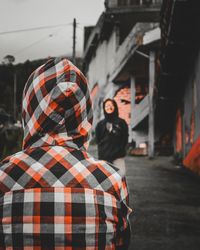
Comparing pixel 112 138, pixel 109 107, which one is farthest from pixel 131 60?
pixel 112 138

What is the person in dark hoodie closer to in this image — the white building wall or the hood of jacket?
the hood of jacket

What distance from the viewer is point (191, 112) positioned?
41.8 ft

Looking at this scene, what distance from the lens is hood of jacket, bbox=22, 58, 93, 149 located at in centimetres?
178

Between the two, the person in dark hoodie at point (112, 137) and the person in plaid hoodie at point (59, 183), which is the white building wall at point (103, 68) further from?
the person in plaid hoodie at point (59, 183)

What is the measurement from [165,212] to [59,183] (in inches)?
202

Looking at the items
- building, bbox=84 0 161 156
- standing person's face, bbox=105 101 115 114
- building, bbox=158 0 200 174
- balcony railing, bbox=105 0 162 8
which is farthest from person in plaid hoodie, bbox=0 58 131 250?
balcony railing, bbox=105 0 162 8

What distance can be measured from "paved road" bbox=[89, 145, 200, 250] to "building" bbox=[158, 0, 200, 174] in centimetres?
147

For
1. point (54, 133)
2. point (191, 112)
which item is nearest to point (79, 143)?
point (54, 133)

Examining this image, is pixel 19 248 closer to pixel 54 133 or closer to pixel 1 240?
pixel 1 240

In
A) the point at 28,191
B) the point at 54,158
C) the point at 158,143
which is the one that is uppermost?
the point at 54,158

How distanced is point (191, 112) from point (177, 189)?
4.21 meters

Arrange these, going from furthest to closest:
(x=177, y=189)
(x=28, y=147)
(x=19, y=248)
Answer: (x=177, y=189), (x=28, y=147), (x=19, y=248)

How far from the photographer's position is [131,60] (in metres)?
20.4

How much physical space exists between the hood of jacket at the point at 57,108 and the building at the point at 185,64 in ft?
23.6
